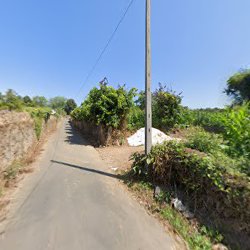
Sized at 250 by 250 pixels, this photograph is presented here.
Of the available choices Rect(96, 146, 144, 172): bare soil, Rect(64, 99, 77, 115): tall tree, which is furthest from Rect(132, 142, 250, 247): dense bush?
Rect(64, 99, 77, 115): tall tree

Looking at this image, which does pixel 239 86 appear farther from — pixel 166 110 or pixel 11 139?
Result: pixel 11 139

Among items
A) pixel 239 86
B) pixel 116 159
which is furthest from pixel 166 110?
pixel 239 86

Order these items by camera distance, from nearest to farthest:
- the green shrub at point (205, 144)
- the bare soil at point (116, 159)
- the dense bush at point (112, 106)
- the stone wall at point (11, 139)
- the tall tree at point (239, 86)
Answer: the green shrub at point (205, 144)
the stone wall at point (11, 139)
the bare soil at point (116, 159)
the dense bush at point (112, 106)
the tall tree at point (239, 86)

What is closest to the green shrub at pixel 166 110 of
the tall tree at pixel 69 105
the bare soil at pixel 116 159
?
the bare soil at pixel 116 159

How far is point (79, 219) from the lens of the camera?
3.38 meters

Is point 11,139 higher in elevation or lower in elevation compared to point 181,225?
higher

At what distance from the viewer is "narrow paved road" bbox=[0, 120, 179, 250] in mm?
2789

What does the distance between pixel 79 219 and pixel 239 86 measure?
106ft

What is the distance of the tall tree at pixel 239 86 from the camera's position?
86.9 feet

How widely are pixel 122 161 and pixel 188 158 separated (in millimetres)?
3832

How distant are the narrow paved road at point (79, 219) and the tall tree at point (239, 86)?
1093 inches

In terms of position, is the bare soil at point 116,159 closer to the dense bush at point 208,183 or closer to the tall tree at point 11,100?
the dense bush at point 208,183

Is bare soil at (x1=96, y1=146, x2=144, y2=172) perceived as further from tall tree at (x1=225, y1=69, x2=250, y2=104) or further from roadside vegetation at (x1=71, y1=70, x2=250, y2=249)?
tall tree at (x1=225, y1=69, x2=250, y2=104)

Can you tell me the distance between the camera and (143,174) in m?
5.02
